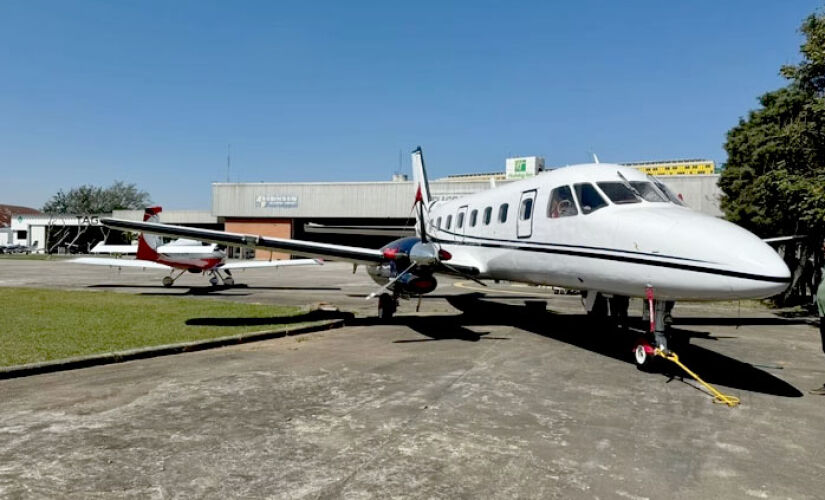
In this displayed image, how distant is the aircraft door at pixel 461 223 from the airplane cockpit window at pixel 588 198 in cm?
486

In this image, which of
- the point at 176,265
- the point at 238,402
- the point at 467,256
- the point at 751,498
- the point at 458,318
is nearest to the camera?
the point at 751,498

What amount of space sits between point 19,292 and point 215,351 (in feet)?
47.9

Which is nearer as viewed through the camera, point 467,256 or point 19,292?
point 467,256

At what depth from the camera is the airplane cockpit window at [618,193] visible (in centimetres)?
885

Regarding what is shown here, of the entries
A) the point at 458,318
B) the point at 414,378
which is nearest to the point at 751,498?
the point at 414,378

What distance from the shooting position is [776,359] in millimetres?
9914

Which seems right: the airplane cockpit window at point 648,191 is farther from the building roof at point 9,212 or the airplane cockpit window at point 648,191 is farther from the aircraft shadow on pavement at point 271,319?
the building roof at point 9,212

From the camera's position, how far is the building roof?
148m

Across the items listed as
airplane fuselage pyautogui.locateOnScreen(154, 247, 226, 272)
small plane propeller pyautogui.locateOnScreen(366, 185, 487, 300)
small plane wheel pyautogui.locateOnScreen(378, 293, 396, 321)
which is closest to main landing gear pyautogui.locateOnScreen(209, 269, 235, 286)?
airplane fuselage pyautogui.locateOnScreen(154, 247, 226, 272)

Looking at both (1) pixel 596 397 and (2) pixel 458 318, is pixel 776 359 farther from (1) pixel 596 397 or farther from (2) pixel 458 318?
(2) pixel 458 318

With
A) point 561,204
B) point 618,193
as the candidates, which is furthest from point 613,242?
point 561,204

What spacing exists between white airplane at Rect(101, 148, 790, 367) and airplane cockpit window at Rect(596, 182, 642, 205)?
0.05ft

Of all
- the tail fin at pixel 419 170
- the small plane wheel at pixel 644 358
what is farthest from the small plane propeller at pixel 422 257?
the tail fin at pixel 419 170

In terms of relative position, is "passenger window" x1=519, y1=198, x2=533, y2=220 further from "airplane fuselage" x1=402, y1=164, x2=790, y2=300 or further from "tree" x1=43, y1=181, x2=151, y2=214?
"tree" x1=43, y1=181, x2=151, y2=214
